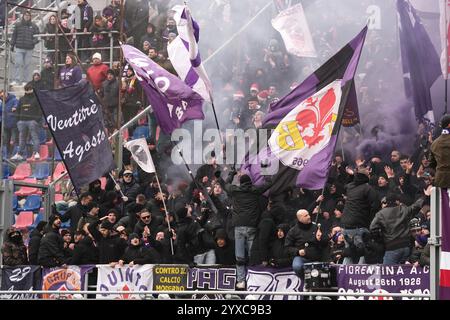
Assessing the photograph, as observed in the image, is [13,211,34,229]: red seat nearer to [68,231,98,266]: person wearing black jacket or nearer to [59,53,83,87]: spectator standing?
[59,53,83,87]: spectator standing

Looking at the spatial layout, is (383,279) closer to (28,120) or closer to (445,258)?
(445,258)

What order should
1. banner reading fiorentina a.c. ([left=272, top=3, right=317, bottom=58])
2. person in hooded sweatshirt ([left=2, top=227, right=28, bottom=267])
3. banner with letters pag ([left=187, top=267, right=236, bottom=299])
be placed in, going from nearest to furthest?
banner with letters pag ([left=187, top=267, right=236, bottom=299]) → person in hooded sweatshirt ([left=2, top=227, right=28, bottom=267]) → banner reading fiorentina a.c. ([left=272, top=3, right=317, bottom=58])

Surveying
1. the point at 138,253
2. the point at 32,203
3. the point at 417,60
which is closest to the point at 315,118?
the point at 417,60

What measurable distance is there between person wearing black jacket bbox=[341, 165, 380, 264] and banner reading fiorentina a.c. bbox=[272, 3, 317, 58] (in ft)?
14.7

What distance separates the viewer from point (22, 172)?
2264 centimetres

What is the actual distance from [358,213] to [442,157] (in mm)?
3751

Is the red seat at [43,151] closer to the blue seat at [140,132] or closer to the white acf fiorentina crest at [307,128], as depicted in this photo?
the blue seat at [140,132]

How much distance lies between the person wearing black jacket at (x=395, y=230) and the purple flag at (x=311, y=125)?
1.36m

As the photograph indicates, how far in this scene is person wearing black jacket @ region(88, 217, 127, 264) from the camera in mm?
17984

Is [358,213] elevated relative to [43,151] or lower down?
lower down

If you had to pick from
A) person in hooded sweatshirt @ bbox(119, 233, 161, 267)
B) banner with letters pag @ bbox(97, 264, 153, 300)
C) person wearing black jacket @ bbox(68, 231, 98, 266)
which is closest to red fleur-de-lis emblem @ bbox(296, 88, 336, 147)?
person in hooded sweatshirt @ bbox(119, 233, 161, 267)

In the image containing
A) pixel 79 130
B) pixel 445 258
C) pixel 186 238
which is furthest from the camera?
pixel 79 130
